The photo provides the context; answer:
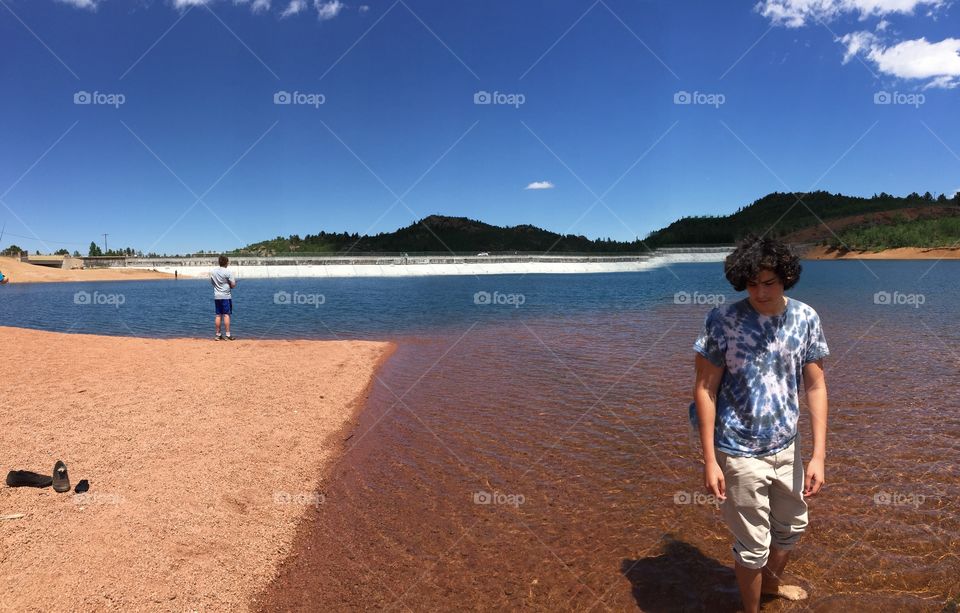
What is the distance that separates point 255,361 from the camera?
458 inches

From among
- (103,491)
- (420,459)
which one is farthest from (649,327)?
(103,491)

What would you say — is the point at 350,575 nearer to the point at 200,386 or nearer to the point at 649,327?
the point at 200,386

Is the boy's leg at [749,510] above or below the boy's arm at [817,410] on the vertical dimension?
below
